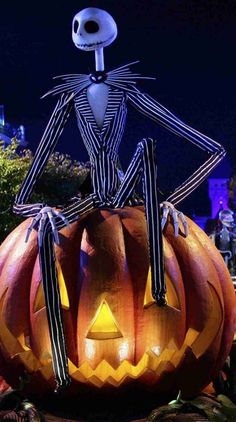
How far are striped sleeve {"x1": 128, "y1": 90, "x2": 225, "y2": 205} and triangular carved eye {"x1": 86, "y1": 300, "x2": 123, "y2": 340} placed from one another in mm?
977

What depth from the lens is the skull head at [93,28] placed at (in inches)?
170

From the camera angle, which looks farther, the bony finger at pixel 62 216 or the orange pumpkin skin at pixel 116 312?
the orange pumpkin skin at pixel 116 312

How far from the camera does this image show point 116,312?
4.00 metres

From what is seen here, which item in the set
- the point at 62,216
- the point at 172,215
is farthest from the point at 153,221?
the point at 62,216

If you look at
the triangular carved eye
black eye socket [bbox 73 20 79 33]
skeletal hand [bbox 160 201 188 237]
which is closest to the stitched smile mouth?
black eye socket [bbox 73 20 79 33]

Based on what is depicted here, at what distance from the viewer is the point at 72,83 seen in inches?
177

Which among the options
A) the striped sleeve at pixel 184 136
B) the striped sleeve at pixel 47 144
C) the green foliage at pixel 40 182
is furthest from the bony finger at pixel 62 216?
the green foliage at pixel 40 182

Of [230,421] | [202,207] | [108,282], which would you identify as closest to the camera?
[230,421]

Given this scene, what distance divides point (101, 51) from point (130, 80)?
35 centimetres

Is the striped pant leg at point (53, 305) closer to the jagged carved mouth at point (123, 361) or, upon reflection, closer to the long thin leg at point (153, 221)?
the jagged carved mouth at point (123, 361)

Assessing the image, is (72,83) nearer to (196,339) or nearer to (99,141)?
(99,141)

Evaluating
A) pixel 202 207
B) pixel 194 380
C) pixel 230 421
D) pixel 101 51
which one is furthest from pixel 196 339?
pixel 202 207

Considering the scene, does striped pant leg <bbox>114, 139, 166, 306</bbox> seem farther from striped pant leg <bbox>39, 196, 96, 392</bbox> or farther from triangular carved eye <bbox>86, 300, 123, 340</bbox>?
striped pant leg <bbox>39, 196, 96, 392</bbox>

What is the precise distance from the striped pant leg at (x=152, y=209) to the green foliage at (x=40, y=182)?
15.6 meters
